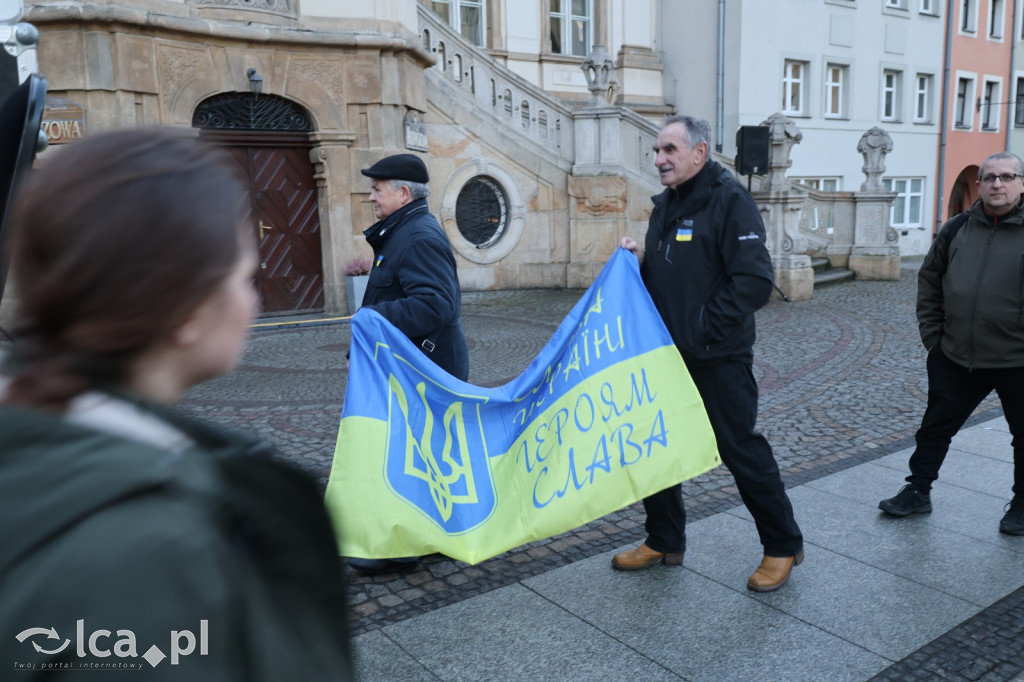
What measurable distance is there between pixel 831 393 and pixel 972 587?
4.28 metres

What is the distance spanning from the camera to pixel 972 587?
400cm

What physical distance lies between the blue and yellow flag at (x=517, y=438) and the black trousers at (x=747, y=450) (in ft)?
0.32

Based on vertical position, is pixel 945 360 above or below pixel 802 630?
above

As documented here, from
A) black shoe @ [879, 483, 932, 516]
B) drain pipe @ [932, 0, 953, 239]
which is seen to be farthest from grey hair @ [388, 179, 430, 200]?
drain pipe @ [932, 0, 953, 239]

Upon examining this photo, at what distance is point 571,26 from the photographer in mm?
21547

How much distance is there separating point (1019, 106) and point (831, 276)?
2260 cm

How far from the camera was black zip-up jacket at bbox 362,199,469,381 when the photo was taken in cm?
417

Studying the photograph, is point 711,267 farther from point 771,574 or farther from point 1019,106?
point 1019,106

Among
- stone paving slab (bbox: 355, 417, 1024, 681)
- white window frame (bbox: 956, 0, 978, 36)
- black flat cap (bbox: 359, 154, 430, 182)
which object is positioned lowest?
stone paving slab (bbox: 355, 417, 1024, 681)

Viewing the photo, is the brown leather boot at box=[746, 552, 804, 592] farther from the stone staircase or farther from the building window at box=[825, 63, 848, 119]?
the building window at box=[825, 63, 848, 119]

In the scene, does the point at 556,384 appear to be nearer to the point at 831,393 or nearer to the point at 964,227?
the point at 964,227

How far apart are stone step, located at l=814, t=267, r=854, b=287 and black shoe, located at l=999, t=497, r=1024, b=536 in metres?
12.6

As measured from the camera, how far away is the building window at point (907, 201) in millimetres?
29294

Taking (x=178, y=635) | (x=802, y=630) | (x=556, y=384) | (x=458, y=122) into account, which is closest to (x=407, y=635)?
(x=556, y=384)
